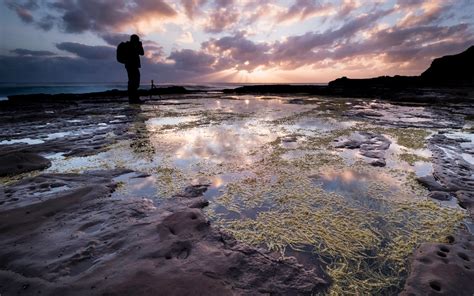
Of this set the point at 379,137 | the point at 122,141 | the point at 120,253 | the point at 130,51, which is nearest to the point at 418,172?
the point at 379,137

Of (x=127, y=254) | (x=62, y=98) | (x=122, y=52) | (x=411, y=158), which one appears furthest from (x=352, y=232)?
(x=62, y=98)

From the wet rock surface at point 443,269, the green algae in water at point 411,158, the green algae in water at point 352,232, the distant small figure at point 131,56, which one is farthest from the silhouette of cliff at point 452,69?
the wet rock surface at point 443,269

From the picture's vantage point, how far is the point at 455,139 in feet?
40.2

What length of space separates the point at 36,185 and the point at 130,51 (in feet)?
102

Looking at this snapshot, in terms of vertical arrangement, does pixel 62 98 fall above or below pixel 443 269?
above

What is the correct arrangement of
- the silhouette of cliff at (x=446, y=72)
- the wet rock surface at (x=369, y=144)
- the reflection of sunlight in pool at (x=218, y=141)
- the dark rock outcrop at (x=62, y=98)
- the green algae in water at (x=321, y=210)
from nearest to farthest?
the green algae in water at (x=321, y=210) → the wet rock surface at (x=369, y=144) → the reflection of sunlight in pool at (x=218, y=141) → the dark rock outcrop at (x=62, y=98) → the silhouette of cliff at (x=446, y=72)

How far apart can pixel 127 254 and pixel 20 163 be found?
→ 6.96 metres

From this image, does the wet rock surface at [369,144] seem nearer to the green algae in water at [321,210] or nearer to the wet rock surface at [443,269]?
the green algae in water at [321,210]

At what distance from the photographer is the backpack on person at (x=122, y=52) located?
33062 mm

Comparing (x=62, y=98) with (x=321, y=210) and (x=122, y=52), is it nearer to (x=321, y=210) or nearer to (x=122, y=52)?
(x=122, y=52)

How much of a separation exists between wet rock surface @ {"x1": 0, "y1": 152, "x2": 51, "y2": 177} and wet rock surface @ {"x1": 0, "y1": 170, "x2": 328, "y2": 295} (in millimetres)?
2748

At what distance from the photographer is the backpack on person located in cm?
3306

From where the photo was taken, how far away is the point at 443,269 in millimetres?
3783

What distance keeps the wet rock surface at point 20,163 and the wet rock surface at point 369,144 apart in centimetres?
1133
